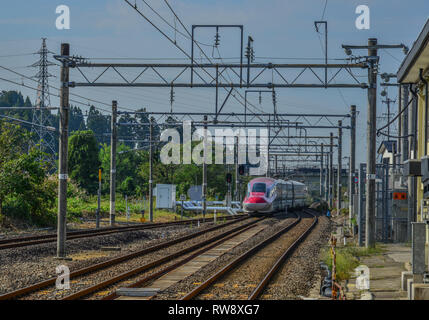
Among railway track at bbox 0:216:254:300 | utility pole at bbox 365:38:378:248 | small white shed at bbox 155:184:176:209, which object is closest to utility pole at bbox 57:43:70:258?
railway track at bbox 0:216:254:300

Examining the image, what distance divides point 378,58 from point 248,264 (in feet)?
28.8

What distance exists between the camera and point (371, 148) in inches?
875

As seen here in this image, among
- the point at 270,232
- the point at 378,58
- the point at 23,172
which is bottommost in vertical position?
the point at 270,232

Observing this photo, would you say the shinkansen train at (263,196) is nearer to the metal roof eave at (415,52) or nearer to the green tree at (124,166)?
the metal roof eave at (415,52)

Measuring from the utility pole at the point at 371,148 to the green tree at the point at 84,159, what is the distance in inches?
2152

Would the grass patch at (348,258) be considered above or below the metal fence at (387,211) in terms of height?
below

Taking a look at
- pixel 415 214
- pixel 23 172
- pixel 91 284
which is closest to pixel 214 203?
pixel 23 172

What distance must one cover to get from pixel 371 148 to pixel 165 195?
29.0 m

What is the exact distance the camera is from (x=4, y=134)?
2933 cm

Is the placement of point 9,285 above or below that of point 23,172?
below

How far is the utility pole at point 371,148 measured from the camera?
22047mm

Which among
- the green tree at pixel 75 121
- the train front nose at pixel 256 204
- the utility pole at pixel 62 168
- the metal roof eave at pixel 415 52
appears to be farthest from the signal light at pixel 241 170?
the green tree at pixel 75 121
